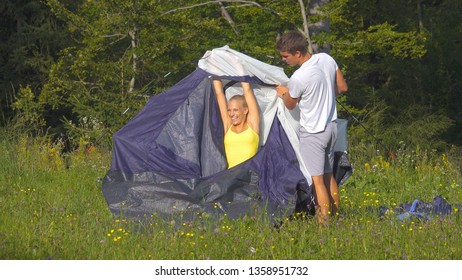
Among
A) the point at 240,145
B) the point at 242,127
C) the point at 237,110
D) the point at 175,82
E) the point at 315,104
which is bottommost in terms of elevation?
the point at 175,82

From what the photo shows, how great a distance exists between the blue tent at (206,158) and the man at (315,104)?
31 cm

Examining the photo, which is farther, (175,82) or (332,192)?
(175,82)

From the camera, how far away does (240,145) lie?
29.8ft

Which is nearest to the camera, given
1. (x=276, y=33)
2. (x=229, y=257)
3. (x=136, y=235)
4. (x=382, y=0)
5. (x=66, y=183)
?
(x=229, y=257)

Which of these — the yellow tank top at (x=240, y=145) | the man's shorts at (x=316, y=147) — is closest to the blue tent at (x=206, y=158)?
the yellow tank top at (x=240, y=145)

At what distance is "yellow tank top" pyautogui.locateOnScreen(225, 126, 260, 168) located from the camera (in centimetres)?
901

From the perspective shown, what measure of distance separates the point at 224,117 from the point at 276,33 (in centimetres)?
1091

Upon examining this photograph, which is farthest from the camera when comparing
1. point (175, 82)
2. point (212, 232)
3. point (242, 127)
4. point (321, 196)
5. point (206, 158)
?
point (175, 82)

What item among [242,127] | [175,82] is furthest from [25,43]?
[242,127]

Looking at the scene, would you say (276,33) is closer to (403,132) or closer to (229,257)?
(403,132)

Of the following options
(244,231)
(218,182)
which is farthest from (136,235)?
(218,182)

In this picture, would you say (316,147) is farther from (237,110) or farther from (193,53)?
(193,53)

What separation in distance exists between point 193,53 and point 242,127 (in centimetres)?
976

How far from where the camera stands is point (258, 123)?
899cm
